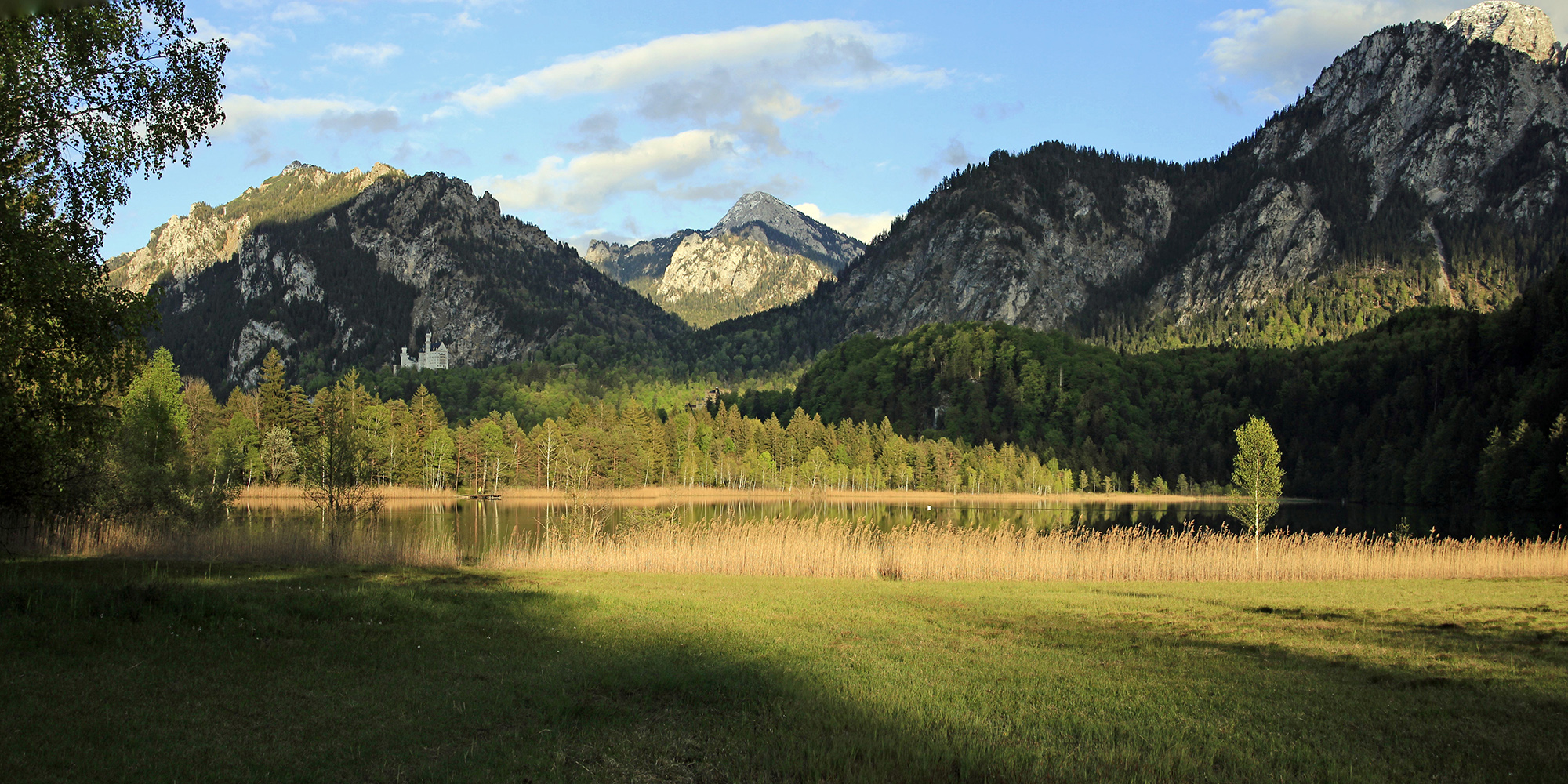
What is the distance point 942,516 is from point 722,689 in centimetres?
6638

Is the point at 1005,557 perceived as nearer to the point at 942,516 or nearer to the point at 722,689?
the point at 722,689

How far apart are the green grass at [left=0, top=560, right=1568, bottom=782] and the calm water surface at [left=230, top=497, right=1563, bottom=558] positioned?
2324 cm

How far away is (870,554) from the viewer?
92.6 ft

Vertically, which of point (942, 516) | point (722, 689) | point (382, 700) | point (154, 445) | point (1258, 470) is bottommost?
point (942, 516)

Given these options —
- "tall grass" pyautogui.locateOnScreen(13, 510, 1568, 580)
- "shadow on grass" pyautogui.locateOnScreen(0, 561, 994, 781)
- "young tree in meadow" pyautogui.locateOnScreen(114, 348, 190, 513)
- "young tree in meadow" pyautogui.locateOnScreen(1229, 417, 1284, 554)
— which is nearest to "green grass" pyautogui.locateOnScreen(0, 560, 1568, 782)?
"shadow on grass" pyautogui.locateOnScreen(0, 561, 994, 781)

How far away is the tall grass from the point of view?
85.1 ft

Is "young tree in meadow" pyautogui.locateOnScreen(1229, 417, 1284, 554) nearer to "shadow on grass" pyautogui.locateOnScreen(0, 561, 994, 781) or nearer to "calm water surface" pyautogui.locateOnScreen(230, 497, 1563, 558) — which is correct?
"calm water surface" pyautogui.locateOnScreen(230, 497, 1563, 558)

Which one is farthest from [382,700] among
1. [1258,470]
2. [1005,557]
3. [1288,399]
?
[1288,399]

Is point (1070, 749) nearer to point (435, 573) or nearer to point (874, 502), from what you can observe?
point (435, 573)

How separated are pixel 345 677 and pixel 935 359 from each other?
17495cm

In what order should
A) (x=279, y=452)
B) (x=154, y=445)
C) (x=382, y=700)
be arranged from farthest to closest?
(x=279, y=452), (x=154, y=445), (x=382, y=700)

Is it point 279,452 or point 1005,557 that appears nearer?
point 1005,557

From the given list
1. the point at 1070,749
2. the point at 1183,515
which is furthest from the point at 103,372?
the point at 1183,515

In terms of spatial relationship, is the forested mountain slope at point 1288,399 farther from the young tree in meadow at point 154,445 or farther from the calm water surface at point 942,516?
the young tree in meadow at point 154,445
